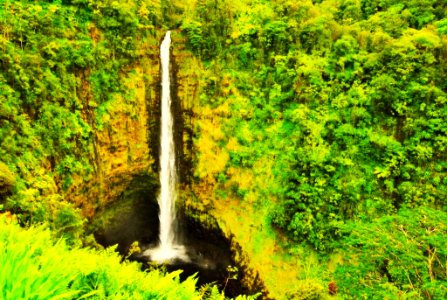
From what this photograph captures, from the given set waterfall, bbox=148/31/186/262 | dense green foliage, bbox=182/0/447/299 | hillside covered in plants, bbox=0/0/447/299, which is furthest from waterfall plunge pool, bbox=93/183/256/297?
dense green foliage, bbox=182/0/447/299

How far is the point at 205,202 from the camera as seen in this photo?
15.0 m

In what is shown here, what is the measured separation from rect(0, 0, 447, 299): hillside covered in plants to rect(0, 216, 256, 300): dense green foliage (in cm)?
701

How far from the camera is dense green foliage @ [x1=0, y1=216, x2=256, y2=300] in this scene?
234 cm

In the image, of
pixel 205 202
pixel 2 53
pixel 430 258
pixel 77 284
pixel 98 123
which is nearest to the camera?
pixel 77 284

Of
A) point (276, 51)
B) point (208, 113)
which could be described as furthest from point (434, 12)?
point (208, 113)

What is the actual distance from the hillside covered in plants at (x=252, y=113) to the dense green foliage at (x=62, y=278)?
7.01 metres

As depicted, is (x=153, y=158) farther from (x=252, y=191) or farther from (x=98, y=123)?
(x=252, y=191)

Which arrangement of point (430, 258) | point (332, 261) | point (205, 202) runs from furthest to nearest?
1. point (205, 202)
2. point (332, 261)
3. point (430, 258)

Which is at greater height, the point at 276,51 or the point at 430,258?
the point at 276,51

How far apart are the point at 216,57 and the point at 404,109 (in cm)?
781

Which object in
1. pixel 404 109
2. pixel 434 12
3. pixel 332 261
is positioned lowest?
pixel 332 261

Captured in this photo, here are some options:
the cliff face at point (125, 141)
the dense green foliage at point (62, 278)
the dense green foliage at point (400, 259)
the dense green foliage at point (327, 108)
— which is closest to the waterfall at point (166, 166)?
the cliff face at point (125, 141)

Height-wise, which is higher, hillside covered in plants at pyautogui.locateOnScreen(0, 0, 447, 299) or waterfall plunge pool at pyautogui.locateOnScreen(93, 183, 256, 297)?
hillside covered in plants at pyautogui.locateOnScreen(0, 0, 447, 299)

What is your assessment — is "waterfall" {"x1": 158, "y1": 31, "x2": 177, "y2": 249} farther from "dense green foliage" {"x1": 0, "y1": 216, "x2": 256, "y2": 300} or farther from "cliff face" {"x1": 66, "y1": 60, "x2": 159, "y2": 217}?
"dense green foliage" {"x1": 0, "y1": 216, "x2": 256, "y2": 300}
